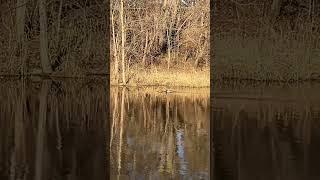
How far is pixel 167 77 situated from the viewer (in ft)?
64.6

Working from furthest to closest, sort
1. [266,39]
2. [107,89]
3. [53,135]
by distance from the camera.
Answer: [266,39]
[107,89]
[53,135]

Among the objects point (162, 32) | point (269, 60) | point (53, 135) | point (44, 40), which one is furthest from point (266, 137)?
point (44, 40)

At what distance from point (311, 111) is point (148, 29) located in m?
10.7

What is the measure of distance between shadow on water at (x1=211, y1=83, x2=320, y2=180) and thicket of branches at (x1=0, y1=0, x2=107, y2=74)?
8748 mm

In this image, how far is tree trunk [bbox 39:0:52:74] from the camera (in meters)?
21.5

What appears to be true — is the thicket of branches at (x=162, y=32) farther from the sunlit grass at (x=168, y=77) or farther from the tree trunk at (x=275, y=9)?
the tree trunk at (x=275, y=9)

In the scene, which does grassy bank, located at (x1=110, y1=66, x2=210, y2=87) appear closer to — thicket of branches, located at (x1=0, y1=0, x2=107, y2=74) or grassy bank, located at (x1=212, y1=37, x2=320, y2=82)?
grassy bank, located at (x1=212, y1=37, x2=320, y2=82)

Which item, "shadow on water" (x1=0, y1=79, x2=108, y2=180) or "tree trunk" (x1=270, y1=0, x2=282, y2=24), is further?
"tree trunk" (x1=270, y1=0, x2=282, y2=24)

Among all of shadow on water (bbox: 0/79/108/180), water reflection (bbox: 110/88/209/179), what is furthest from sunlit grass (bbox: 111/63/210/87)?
water reflection (bbox: 110/88/209/179)

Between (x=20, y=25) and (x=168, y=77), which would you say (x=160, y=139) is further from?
(x=20, y=25)

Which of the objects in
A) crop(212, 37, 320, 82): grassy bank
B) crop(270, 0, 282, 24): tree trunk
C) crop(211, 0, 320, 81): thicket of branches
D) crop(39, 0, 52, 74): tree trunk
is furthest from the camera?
crop(270, 0, 282, 24): tree trunk

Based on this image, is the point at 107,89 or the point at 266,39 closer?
the point at 107,89

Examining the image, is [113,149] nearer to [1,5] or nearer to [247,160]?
[247,160]

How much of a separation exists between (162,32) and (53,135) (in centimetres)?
1360
